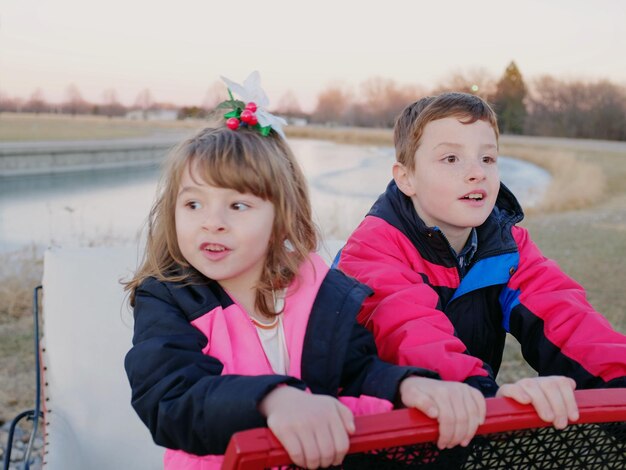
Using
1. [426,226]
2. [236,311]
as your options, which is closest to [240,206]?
[236,311]

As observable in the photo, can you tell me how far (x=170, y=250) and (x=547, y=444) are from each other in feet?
3.14

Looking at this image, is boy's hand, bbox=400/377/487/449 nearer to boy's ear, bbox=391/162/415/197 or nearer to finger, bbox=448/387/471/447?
finger, bbox=448/387/471/447

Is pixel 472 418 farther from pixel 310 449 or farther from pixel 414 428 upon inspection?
pixel 310 449

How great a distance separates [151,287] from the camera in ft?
5.13

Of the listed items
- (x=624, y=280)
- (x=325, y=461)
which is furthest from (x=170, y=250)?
(x=624, y=280)

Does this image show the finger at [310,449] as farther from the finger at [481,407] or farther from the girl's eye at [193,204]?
the girl's eye at [193,204]

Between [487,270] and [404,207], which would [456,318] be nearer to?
[487,270]

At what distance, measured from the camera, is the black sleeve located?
3.93 ft

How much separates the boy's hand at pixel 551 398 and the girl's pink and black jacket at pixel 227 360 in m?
0.27

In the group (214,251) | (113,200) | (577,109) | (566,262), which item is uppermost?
(577,109)

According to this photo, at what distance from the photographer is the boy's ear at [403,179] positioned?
6.89ft

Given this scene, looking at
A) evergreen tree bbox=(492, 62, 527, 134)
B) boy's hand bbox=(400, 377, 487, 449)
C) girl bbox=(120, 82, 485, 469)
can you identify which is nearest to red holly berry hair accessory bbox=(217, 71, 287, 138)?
girl bbox=(120, 82, 485, 469)

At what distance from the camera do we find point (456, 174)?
1.95 meters

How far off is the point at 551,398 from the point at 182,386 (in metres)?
0.65
